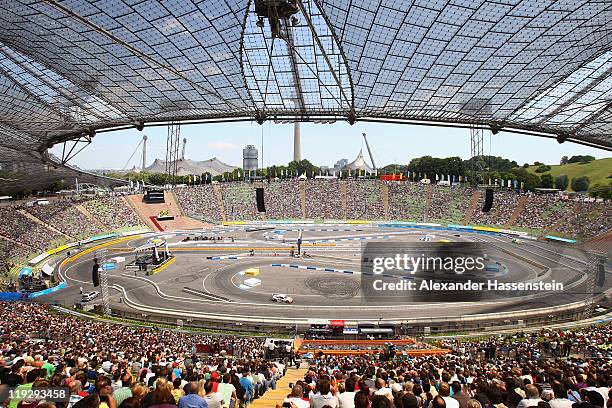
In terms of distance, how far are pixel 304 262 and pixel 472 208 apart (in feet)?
157

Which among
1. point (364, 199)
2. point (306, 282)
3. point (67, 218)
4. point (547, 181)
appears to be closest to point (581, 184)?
point (547, 181)

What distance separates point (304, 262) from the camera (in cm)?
5144

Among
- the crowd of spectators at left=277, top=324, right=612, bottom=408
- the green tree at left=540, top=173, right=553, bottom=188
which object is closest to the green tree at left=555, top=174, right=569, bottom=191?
the green tree at left=540, top=173, right=553, bottom=188

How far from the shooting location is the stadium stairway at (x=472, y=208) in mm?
79512

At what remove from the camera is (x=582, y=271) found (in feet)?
148

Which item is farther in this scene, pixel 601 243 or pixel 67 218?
pixel 67 218

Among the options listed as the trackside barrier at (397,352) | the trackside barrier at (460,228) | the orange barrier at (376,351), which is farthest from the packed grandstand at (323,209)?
the orange barrier at (376,351)

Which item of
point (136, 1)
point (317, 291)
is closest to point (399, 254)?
point (317, 291)

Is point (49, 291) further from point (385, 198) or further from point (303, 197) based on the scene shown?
point (385, 198)

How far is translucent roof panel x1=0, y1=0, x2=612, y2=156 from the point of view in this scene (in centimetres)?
1889

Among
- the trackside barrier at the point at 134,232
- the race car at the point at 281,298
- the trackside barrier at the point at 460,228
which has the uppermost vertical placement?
the trackside barrier at the point at 460,228

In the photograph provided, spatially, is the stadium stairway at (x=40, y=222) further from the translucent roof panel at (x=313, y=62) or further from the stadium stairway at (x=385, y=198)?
the stadium stairway at (x=385, y=198)

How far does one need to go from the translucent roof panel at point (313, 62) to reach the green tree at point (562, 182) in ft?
417

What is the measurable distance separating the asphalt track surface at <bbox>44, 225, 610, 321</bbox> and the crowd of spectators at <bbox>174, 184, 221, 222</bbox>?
19.5 metres
